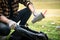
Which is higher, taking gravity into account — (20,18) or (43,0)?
(20,18)

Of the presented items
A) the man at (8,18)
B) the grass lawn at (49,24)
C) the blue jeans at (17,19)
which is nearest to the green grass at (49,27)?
the grass lawn at (49,24)

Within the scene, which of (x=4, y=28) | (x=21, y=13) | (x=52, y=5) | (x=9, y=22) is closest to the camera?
(x=9, y=22)

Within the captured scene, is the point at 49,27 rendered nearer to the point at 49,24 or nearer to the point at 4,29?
the point at 49,24

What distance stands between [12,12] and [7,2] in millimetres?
124

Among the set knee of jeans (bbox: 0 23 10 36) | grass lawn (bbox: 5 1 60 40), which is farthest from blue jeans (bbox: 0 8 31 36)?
grass lawn (bbox: 5 1 60 40)

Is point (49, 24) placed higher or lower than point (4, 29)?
lower

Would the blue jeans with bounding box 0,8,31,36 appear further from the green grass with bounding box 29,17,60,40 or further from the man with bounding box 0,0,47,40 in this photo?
the green grass with bounding box 29,17,60,40

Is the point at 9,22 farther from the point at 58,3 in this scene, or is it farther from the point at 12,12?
the point at 58,3

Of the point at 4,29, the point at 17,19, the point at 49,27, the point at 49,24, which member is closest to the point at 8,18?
the point at 4,29

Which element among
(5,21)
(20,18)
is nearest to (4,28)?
(5,21)

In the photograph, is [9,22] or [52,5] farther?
[52,5]

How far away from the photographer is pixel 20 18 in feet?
7.38

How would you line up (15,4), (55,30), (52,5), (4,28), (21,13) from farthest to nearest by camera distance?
(52,5)
(55,30)
(21,13)
(15,4)
(4,28)

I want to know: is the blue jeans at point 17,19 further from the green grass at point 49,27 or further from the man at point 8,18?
the green grass at point 49,27
